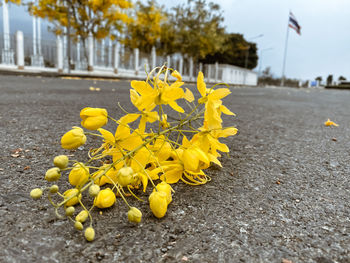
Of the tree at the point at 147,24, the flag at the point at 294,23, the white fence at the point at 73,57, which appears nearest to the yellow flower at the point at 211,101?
the white fence at the point at 73,57

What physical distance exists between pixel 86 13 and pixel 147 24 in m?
5.84

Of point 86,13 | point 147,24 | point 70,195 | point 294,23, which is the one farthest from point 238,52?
point 70,195

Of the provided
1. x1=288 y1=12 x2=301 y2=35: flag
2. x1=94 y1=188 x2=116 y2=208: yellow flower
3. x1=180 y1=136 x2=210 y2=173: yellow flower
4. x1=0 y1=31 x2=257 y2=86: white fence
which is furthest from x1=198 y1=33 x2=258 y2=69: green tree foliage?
x1=94 y1=188 x2=116 y2=208: yellow flower

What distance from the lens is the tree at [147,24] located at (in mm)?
22047

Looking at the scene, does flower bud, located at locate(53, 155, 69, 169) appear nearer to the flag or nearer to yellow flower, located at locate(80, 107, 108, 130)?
yellow flower, located at locate(80, 107, 108, 130)

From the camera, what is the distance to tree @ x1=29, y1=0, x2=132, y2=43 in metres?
17.0

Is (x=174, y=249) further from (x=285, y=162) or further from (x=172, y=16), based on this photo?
(x=172, y=16)

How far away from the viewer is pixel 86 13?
57.1 feet

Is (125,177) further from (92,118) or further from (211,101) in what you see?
(211,101)

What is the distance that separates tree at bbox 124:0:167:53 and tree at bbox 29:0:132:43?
131 inches

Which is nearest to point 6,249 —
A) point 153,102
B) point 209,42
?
point 153,102

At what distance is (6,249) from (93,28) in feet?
63.1

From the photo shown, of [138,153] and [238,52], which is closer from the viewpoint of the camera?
[138,153]

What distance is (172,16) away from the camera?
23734 millimetres
